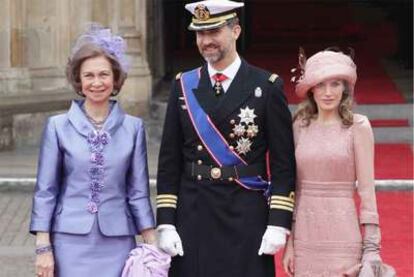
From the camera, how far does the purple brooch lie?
4996mm

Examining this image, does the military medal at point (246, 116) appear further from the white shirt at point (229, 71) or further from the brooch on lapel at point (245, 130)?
the white shirt at point (229, 71)

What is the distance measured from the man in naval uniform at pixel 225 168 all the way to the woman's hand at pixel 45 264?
0.51 meters

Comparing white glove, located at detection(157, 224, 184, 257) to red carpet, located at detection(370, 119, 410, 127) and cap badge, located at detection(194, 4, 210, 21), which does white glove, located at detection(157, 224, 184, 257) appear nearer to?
cap badge, located at detection(194, 4, 210, 21)

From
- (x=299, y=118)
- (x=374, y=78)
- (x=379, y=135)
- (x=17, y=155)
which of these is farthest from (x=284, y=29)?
(x=299, y=118)

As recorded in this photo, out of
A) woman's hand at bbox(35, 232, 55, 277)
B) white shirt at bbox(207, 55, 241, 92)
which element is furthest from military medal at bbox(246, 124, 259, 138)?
woman's hand at bbox(35, 232, 55, 277)

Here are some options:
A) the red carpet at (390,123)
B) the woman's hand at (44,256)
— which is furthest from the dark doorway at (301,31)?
the woman's hand at (44,256)

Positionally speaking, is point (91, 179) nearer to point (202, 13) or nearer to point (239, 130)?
point (239, 130)

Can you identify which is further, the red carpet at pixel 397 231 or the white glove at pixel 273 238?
the red carpet at pixel 397 231

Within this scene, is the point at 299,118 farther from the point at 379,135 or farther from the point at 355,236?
the point at 379,135

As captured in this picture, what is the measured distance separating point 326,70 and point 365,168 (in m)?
0.48

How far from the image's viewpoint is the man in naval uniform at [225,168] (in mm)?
5113

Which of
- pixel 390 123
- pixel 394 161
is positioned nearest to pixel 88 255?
pixel 394 161

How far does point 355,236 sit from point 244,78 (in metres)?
0.90

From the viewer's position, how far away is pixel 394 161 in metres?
12.3
